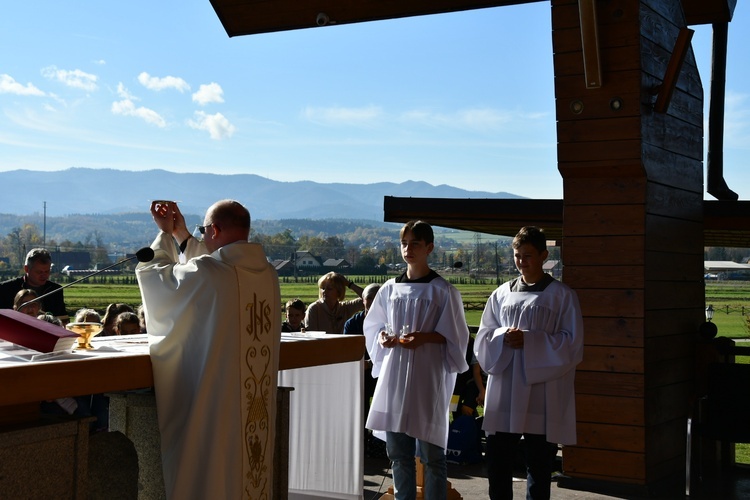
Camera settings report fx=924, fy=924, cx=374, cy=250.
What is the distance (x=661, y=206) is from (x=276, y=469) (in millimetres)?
3482

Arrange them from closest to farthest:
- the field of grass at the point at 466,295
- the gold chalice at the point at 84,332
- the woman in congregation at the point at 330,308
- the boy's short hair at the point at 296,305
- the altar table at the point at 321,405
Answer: the gold chalice at the point at 84,332, the altar table at the point at 321,405, the boy's short hair at the point at 296,305, the woman in congregation at the point at 330,308, the field of grass at the point at 466,295

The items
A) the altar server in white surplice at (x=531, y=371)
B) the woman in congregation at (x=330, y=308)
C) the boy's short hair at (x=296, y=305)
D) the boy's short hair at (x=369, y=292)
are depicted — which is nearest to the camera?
the altar server in white surplice at (x=531, y=371)

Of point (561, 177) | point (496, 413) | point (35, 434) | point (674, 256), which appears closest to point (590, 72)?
point (561, 177)

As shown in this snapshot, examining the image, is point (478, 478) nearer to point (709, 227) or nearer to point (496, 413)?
point (496, 413)

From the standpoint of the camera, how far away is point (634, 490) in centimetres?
618

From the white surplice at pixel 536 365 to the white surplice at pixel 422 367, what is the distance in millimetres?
247

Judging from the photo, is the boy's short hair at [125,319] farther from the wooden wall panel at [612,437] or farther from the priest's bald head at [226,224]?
the wooden wall panel at [612,437]

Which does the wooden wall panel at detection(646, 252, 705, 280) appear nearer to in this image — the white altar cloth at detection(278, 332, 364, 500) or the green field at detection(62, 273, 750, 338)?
the white altar cloth at detection(278, 332, 364, 500)

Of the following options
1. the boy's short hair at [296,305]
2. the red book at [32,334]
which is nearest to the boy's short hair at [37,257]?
the boy's short hair at [296,305]

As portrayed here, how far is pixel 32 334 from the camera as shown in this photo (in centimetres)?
334

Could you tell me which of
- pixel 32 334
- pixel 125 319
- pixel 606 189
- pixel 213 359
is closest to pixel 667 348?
pixel 606 189

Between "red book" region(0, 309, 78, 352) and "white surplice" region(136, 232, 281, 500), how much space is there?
1.39 feet

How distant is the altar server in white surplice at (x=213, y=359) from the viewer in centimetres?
371

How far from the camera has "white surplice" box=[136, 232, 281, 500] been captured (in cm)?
371
